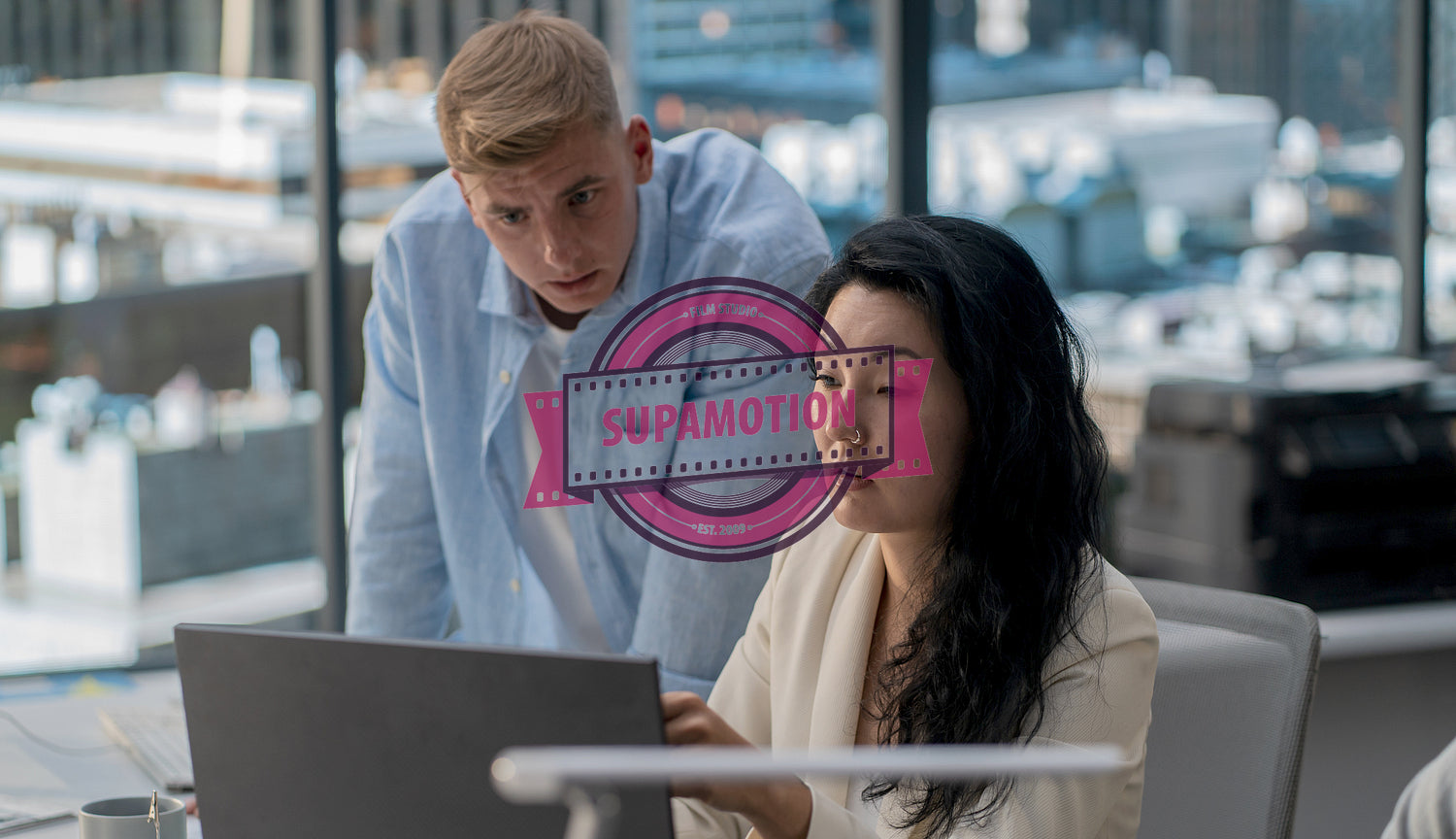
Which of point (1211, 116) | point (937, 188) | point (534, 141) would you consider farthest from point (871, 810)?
point (1211, 116)

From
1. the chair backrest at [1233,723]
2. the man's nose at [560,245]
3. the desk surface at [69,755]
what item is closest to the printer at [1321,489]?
the chair backrest at [1233,723]

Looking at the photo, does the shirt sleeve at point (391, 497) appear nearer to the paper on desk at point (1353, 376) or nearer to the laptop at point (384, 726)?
the laptop at point (384, 726)

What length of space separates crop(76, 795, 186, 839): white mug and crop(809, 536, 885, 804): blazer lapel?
54 cm

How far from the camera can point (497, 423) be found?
146 cm

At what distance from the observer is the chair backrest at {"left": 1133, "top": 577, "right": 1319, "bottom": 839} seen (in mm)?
1248

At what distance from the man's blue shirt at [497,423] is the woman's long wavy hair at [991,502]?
22cm

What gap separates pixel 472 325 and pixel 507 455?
0.55ft

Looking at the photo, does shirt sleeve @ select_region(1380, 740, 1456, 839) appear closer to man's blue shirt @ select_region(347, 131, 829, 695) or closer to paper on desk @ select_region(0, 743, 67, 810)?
man's blue shirt @ select_region(347, 131, 829, 695)

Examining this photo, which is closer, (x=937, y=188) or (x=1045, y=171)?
(x=937, y=188)

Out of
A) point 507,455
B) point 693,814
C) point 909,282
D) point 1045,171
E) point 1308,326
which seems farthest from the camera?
point 1308,326

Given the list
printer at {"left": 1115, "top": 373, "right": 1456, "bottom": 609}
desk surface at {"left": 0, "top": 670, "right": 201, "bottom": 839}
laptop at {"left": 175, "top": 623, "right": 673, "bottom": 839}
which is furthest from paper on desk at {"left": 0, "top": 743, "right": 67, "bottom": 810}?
printer at {"left": 1115, "top": 373, "right": 1456, "bottom": 609}

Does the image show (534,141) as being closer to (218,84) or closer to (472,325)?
(472,325)

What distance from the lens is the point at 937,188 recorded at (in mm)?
3066

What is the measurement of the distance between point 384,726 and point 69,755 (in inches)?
40.5
